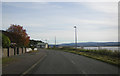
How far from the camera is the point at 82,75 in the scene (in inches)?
401

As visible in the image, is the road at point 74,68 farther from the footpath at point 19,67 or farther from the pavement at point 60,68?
the footpath at point 19,67

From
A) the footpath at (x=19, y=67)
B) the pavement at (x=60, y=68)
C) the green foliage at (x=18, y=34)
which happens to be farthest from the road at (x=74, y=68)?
the green foliage at (x=18, y=34)

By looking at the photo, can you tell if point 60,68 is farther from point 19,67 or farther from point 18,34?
point 18,34

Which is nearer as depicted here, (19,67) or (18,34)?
(19,67)

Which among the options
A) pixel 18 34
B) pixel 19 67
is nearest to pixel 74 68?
pixel 19 67

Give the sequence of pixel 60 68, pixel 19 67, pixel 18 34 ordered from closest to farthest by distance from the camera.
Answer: pixel 60 68 < pixel 19 67 < pixel 18 34

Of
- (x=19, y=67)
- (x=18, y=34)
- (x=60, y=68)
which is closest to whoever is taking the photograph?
(x=60, y=68)

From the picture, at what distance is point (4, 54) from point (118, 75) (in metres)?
19.8

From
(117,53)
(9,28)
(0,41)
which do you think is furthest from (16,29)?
(117,53)

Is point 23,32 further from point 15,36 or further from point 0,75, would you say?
point 0,75

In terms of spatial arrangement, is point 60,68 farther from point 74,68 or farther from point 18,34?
point 18,34

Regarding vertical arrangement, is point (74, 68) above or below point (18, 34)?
below

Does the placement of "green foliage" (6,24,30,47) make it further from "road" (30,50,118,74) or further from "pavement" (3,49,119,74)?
"road" (30,50,118,74)

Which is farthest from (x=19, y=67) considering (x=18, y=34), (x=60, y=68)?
(x=18, y=34)
